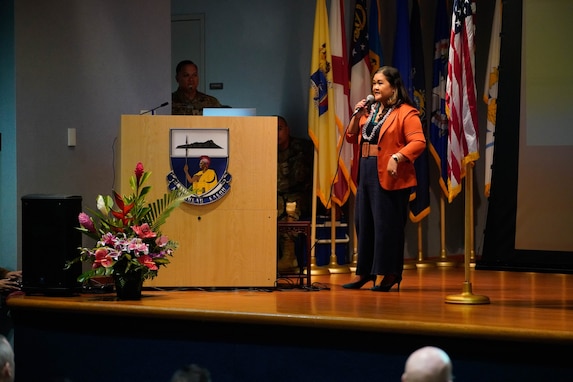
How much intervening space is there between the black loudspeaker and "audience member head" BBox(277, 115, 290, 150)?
2978mm

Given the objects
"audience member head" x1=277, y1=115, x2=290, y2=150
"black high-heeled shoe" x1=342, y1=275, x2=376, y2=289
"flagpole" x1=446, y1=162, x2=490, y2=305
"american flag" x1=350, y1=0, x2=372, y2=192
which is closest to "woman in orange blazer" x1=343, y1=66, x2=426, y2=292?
"black high-heeled shoe" x1=342, y1=275, x2=376, y2=289

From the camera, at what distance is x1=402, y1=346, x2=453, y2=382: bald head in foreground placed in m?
2.80

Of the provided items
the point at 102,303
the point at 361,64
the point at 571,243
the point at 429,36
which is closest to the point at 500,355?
the point at 571,243

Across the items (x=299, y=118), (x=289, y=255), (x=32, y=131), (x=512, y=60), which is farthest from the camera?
(x=299, y=118)

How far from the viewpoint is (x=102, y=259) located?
222 inches

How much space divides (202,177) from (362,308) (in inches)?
58.1

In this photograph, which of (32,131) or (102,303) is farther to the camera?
(32,131)

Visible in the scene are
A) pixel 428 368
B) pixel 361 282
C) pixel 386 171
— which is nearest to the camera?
pixel 428 368

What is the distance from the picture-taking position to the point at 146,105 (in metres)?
7.56

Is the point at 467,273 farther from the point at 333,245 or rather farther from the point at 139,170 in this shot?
the point at 333,245

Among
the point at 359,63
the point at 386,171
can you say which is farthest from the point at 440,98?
the point at 386,171

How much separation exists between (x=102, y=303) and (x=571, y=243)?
8.83 ft

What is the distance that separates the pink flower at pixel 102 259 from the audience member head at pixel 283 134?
10.5 feet

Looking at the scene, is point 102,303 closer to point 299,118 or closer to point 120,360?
point 120,360
